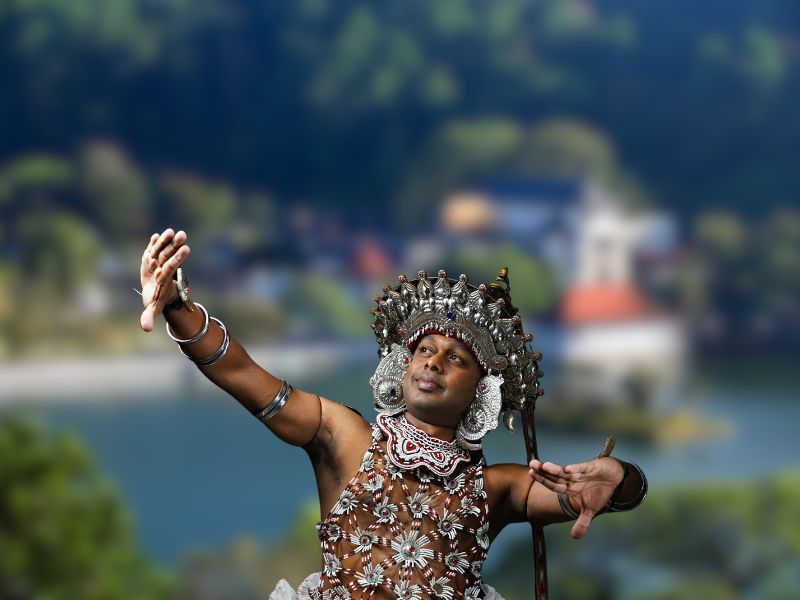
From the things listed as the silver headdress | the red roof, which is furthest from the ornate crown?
the red roof

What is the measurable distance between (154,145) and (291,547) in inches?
112

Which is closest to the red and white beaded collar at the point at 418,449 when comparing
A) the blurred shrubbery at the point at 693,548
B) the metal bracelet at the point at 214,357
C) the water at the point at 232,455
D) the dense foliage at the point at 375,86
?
the metal bracelet at the point at 214,357

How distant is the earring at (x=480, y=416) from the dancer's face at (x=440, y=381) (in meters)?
0.02

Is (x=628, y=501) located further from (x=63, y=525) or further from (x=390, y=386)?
(x=63, y=525)

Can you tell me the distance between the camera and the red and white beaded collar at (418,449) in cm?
367

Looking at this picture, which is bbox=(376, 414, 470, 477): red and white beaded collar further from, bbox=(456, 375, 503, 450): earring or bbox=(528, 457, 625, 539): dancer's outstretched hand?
bbox=(528, 457, 625, 539): dancer's outstretched hand

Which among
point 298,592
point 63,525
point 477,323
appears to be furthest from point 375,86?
point 298,592

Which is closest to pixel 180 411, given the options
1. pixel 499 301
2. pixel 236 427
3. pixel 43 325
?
pixel 236 427

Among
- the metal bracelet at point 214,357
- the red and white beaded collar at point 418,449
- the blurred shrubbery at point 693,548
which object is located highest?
the blurred shrubbery at point 693,548

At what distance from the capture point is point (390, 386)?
→ 3.79m

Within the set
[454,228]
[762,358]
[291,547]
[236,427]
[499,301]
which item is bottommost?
[499,301]

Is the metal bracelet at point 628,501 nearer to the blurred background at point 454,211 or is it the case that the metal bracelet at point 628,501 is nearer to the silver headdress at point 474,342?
the silver headdress at point 474,342

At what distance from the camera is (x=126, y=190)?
945cm

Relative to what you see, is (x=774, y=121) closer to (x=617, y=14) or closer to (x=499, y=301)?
→ (x=617, y=14)
